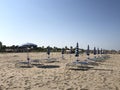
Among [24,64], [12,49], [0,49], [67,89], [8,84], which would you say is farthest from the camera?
[12,49]

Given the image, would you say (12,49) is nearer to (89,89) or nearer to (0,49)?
(0,49)

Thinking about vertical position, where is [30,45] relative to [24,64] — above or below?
above

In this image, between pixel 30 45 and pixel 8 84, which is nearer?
pixel 8 84

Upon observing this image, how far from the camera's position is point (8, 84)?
898 cm

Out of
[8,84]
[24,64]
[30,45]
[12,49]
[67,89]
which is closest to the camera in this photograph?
[67,89]

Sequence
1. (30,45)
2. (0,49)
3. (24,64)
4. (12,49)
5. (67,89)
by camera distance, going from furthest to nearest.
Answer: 1. (12,49)
2. (0,49)
3. (30,45)
4. (24,64)
5. (67,89)

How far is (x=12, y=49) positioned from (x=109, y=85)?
5306cm

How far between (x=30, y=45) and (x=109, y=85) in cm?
1305

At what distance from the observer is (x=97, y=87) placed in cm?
888

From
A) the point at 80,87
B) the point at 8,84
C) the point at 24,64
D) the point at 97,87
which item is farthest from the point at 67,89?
the point at 24,64

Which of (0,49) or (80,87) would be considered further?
(0,49)

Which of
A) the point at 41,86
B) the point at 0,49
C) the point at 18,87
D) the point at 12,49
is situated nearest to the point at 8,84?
the point at 18,87

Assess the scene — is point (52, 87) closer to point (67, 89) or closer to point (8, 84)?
point (67, 89)

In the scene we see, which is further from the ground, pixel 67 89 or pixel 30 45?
pixel 30 45
